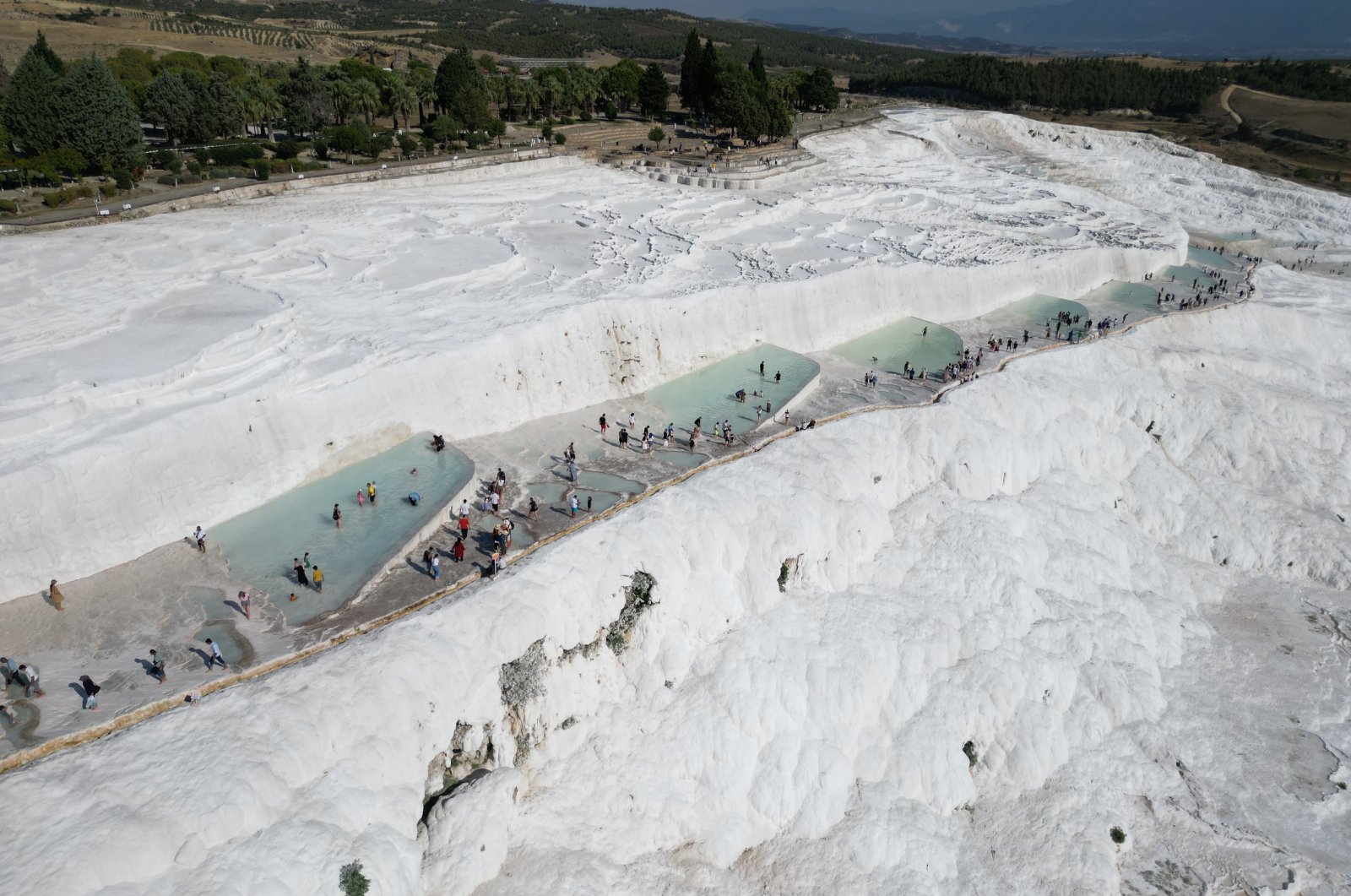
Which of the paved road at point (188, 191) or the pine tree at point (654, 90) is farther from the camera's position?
the pine tree at point (654, 90)

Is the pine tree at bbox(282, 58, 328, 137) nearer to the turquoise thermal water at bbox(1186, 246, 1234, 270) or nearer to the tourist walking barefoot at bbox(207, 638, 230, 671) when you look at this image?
the tourist walking barefoot at bbox(207, 638, 230, 671)

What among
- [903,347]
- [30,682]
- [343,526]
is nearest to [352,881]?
[30,682]

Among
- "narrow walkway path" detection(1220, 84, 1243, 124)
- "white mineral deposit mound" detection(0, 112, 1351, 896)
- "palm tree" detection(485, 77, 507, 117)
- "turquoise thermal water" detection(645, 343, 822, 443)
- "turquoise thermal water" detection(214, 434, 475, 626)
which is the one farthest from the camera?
"narrow walkway path" detection(1220, 84, 1243, 124)

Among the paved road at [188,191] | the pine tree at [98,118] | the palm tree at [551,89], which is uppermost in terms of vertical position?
the palm tree at [551,89]

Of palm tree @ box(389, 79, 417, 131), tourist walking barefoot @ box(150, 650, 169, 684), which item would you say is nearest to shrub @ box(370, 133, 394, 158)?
palm tree @ box(389, 79, 417, 131)

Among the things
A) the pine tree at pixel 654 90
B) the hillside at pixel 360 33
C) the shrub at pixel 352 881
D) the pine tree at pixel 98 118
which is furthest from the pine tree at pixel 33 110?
the shrub at pixel 352 881

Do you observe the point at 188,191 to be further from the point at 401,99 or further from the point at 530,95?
the point at 530,95

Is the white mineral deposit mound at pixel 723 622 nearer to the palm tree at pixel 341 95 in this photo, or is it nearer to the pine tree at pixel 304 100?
the pine tree at pixel 304 100
